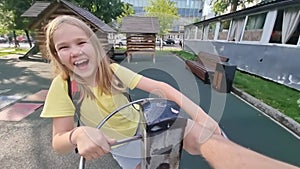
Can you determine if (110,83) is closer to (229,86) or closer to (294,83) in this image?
(229,86)

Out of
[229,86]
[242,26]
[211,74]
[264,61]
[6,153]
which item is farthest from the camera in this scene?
[242,26]

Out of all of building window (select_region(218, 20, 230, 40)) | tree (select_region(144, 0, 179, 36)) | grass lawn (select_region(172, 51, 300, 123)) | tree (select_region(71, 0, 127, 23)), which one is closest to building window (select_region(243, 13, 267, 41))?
building window (select_region(218, 20, 230, 40))

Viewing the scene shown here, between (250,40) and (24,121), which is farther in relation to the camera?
(250,40)

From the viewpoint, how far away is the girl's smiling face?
1.13 meters

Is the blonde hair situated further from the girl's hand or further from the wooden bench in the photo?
the wooden bench

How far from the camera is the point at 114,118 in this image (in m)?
1.39

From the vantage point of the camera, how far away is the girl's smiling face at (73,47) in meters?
1.13

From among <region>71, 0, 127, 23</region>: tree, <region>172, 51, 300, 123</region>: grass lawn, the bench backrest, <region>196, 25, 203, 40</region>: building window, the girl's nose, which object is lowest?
<region>172, 51, 300, 123</region>: grass lawn

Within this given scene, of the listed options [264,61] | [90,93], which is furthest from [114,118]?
[264,61]

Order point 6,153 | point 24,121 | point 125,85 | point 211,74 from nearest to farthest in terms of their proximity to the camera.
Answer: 1. point 125,85
2. point 6,153
3. point 24,121
4. point 211,74

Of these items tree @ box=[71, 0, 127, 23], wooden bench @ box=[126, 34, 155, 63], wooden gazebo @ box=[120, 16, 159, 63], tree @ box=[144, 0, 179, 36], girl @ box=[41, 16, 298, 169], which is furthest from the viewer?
tree @ box=[144, 0, 179, 36]

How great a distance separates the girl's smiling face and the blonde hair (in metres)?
0.03

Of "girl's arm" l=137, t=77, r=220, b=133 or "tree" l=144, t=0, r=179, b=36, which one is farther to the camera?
"tree" l=144, t=0, r=179, b=36

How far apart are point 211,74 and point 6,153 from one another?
20.8 feet
